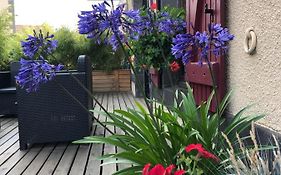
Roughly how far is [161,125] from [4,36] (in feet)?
16.1

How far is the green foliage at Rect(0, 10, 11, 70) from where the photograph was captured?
593cm

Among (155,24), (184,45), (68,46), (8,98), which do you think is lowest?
(8,98)

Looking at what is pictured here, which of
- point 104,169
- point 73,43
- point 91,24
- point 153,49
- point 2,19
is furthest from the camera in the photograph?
point 73,43

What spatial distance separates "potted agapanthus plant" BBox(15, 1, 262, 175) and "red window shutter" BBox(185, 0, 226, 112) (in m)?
0.70

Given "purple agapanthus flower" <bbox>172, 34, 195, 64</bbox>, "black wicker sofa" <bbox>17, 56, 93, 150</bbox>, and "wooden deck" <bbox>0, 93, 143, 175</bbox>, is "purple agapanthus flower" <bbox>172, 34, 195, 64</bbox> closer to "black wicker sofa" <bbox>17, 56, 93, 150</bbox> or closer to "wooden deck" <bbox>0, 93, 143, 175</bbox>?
"wooden deck" <bbox>0, 93, 143, 175</bbox>

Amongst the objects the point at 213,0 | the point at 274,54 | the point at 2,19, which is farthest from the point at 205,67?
the point at 2,19

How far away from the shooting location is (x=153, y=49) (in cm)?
410

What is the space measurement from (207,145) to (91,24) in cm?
70

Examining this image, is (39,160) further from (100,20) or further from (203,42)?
(203,42)

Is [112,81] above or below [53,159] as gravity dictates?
above

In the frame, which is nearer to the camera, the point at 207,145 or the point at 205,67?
the point at 207,145

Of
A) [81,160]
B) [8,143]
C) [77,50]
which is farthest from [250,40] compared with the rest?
[77,50]

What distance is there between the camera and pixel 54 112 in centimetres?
330

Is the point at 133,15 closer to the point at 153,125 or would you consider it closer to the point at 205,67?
the point at 153,125
